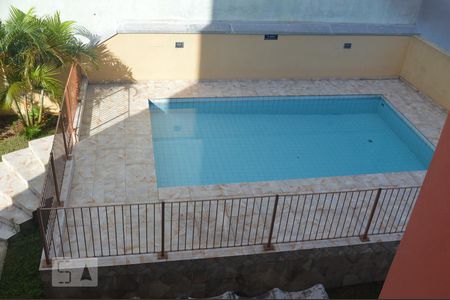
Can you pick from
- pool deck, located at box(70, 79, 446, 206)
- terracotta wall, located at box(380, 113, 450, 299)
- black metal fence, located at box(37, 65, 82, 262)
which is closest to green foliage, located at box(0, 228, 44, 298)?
black metal fence, located at box(37, 65, 82, 262)

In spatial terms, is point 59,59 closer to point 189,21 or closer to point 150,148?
→ point 150,148

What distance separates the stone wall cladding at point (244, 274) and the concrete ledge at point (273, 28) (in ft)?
23.7

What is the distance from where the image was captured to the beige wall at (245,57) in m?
12.6

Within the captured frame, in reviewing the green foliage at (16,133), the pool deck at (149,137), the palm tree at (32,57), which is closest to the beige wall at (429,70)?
the pool deck at (149,137)

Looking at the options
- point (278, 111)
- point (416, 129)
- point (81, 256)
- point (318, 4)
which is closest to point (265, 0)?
point (318, 4)

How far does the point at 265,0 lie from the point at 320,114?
11.6 ft

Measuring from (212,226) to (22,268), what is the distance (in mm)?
3188

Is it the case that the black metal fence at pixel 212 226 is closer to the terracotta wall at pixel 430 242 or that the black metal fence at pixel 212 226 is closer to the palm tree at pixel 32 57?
the terracotta wall at pixel 430 242

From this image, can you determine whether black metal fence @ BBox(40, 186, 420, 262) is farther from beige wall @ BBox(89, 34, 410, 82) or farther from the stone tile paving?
beige wall @ BBox(89, 34, 410, 82)

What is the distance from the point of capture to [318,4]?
1310 cm

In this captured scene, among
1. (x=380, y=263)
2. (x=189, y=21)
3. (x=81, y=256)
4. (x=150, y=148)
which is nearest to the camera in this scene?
(x=81, y=256)

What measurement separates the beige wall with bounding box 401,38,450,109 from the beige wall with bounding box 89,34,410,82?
0.33 meters

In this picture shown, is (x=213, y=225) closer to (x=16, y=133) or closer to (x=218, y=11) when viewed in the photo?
→ (x=16, y=133)

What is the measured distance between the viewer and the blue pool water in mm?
10234
